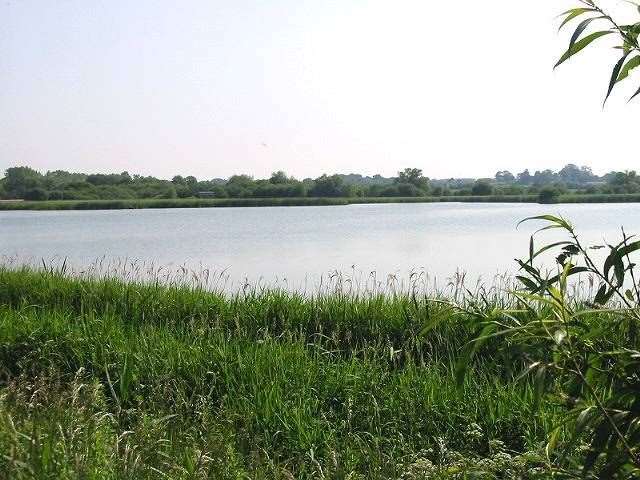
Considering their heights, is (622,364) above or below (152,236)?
Result: above

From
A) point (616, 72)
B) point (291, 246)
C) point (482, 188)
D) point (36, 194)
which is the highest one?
point (616, 72)

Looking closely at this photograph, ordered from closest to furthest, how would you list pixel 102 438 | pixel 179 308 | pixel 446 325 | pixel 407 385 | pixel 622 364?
pixel 622 364, pixel 102 438, pixel 407 385, pixel 446 325, pixel 179 308

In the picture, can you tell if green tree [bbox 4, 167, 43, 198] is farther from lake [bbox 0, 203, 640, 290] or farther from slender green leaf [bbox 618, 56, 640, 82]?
slender green leaf [bbox 618, 56, 640, 82]

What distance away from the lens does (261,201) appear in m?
50.5

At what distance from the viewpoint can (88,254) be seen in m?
18.3

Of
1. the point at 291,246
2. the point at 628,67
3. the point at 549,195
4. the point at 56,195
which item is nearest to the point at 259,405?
the point at 628,67

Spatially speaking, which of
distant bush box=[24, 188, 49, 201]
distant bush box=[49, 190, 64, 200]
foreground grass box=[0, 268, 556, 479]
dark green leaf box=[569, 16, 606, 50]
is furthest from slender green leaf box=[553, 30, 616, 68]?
distant bush box=[49, 190, 64, 200]

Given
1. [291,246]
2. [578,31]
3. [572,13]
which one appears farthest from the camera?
[291,246]

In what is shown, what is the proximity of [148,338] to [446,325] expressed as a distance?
272 cm

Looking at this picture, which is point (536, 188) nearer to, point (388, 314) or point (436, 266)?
point (436, 266)

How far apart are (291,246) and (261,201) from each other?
30385mm

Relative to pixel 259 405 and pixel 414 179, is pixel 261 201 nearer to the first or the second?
pixel 414 179

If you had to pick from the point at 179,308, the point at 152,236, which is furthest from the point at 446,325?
the point at 152,236

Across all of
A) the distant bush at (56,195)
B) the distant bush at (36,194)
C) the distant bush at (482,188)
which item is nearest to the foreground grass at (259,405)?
the distant bush at (36,194)
